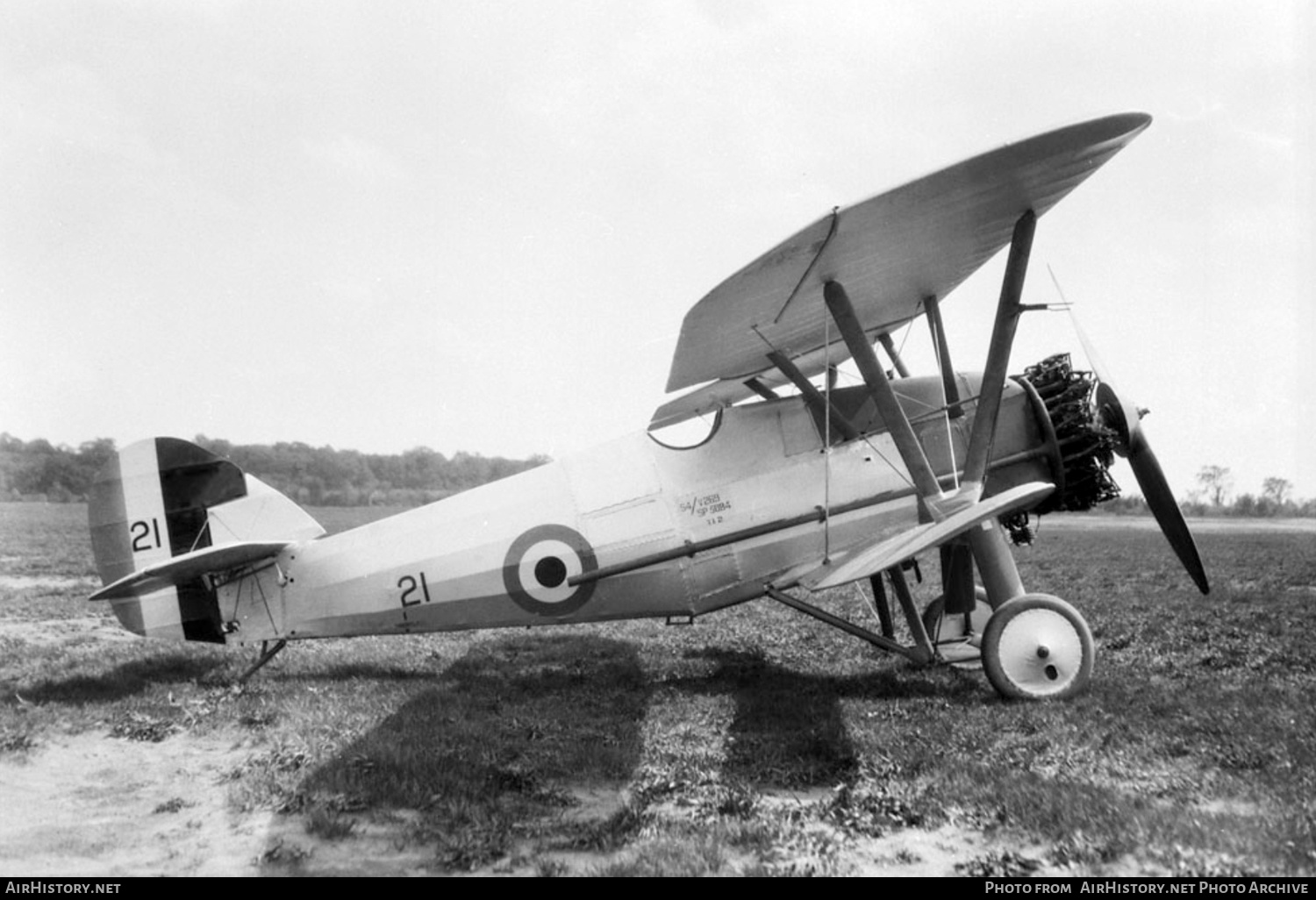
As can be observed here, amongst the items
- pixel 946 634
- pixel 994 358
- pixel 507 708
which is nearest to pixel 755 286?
pixel 994 358

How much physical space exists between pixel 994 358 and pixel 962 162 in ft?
5.10

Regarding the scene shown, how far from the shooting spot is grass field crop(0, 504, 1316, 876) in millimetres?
3297

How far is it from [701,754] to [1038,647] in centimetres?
235

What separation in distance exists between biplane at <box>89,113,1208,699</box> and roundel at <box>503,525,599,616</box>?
2 centimetres

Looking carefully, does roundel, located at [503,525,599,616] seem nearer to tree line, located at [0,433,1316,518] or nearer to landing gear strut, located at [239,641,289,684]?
landing gear strut, located at [239,641,289,684]

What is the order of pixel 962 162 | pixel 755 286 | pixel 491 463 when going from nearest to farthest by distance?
pixel 962 162, pixel 755 286, pixel 491 463

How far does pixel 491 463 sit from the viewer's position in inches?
2382

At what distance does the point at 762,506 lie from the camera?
20.1 feet

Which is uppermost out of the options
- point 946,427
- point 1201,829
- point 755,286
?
point 755,286

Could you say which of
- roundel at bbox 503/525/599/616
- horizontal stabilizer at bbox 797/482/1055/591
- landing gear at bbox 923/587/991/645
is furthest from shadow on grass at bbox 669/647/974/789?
roundel at bbox 503/525/599/616

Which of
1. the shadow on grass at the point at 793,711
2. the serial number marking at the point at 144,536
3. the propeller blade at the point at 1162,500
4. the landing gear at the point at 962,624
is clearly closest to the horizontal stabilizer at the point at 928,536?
the shadow on grass at the point at 793,711

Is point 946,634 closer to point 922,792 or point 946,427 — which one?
point 946,427

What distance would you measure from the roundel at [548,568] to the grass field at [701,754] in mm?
704

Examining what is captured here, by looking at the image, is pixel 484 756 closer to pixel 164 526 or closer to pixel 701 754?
pixel 701 754
